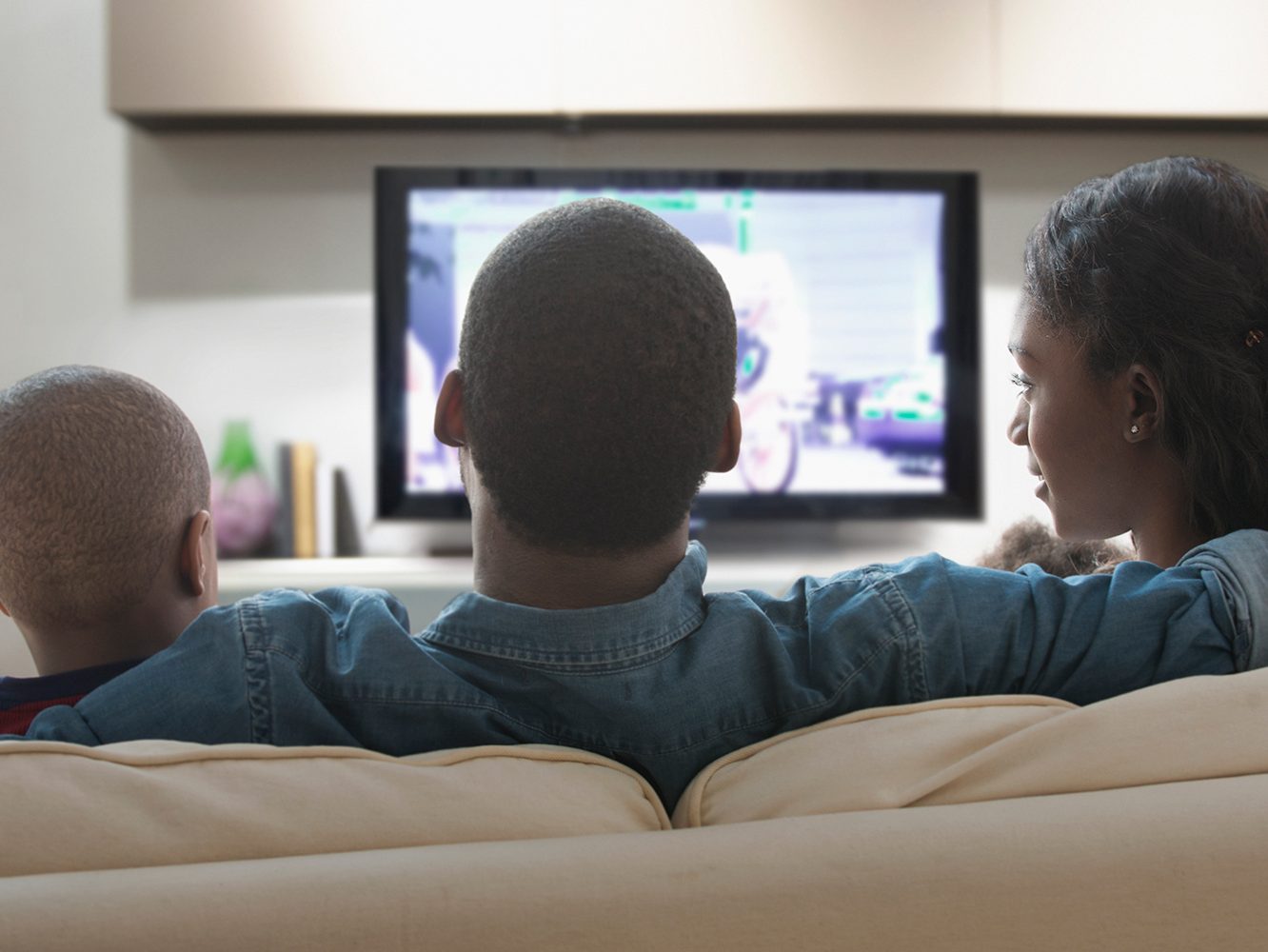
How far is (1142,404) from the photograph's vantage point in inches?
38.5

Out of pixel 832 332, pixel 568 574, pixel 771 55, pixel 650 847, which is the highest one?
pixel 771 55

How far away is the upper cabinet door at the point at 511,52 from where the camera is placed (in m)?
Answer: 2.70

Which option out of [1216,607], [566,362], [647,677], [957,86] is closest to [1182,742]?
[1216,607]

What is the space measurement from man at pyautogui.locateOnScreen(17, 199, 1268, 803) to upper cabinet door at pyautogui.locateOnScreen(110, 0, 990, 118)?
2.10 m

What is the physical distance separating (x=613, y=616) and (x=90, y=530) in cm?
41

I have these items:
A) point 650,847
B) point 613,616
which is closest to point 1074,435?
point 613,616

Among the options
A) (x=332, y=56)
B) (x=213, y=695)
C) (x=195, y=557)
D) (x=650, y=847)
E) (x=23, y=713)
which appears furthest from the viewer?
(x=332, y=56)

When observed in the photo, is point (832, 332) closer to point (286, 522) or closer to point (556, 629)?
point (286, 522)

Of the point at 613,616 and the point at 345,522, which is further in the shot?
the point at 345,522

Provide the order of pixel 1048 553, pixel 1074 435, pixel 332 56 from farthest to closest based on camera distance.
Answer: pixel 332 56 < pixel 1048 553 < pixel 1074 435

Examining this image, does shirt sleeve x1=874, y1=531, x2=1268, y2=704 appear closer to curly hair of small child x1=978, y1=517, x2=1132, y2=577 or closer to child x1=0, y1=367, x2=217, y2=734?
curly hair of small child x1=978, y1=517, x2=1132, y2=577

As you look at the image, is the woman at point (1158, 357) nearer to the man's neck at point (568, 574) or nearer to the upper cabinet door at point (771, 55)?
the man's neck at point (568, 574)

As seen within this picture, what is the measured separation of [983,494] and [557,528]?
8.18ft

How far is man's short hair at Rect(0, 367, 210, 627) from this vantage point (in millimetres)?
848
